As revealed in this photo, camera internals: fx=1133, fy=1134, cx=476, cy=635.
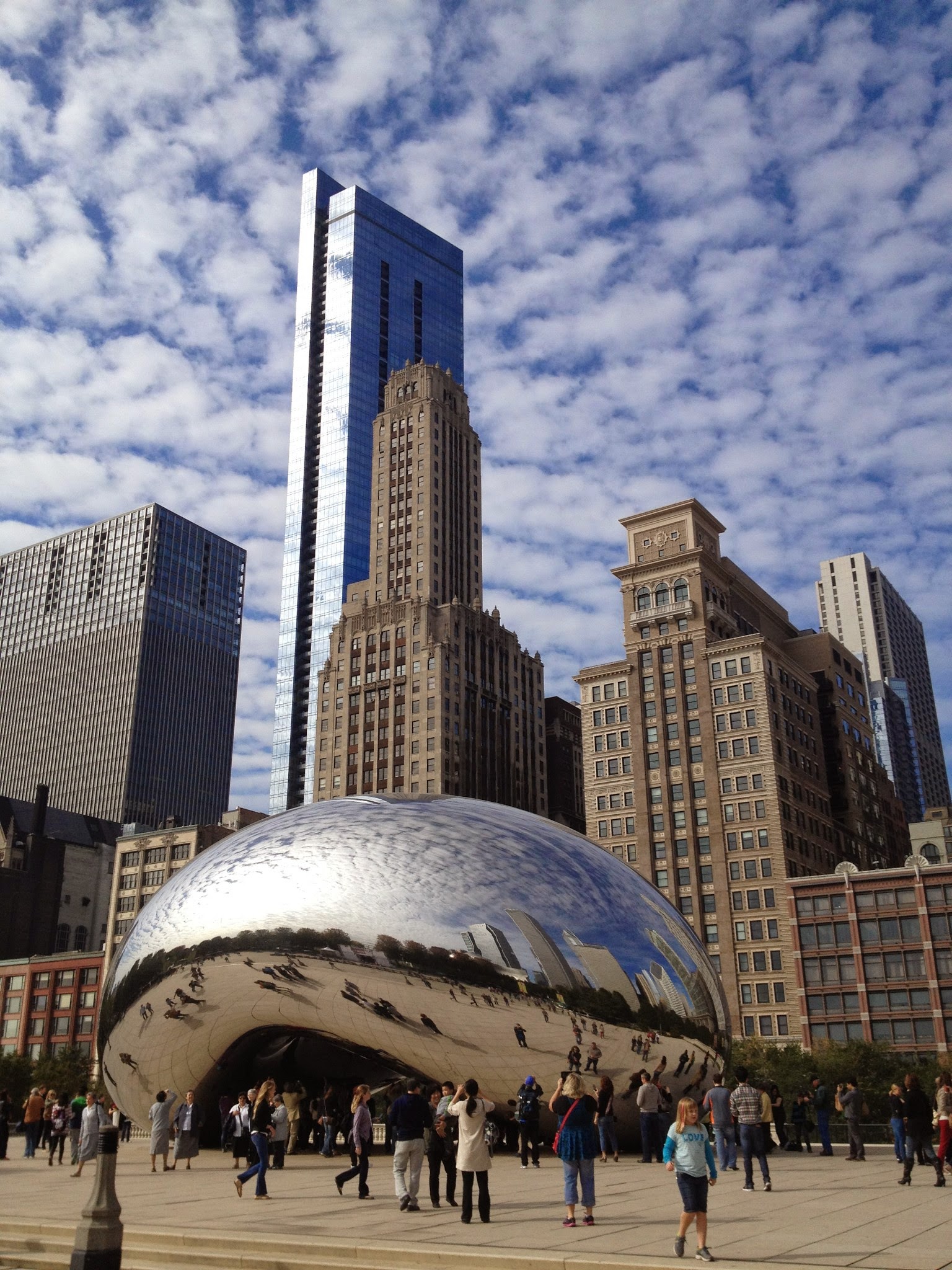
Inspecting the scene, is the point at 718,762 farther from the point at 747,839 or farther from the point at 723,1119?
the point at 723,1119

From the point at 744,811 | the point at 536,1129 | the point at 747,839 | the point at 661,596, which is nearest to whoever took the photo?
the point at 536,1129

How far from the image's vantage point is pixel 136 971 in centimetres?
2008

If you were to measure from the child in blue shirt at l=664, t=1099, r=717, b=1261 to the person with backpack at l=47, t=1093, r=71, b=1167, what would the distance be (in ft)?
60.6

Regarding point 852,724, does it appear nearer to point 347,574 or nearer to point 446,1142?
point 347,574

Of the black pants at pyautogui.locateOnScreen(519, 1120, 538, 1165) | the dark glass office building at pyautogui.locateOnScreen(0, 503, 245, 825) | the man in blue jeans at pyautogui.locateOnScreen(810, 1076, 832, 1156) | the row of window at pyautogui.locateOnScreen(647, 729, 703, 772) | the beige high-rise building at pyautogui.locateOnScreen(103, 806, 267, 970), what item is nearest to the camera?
the black pants at pyautogui.locateOnScreen(519, 1120, 538, 1165)

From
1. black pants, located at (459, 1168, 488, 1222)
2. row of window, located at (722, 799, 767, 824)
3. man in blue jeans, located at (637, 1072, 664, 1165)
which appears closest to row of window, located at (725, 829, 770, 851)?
row of window, located at (722, 799, 767, 824)

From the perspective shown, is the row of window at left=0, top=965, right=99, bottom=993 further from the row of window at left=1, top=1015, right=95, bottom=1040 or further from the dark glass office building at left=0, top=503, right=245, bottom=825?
the dark glass office building at left=0, top=503, right=245, bottom=825

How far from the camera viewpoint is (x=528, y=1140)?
1861cm

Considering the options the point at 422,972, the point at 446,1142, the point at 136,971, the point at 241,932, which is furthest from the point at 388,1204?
the point at 136,971

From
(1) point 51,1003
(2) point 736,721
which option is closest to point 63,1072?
(1) point 51,1003

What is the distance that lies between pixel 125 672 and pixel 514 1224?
171668 millimetres

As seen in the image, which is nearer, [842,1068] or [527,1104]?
[527,1104]

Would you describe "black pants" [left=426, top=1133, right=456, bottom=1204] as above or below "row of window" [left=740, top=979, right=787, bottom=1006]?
below

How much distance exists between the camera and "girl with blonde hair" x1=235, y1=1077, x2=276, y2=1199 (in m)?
15.7
